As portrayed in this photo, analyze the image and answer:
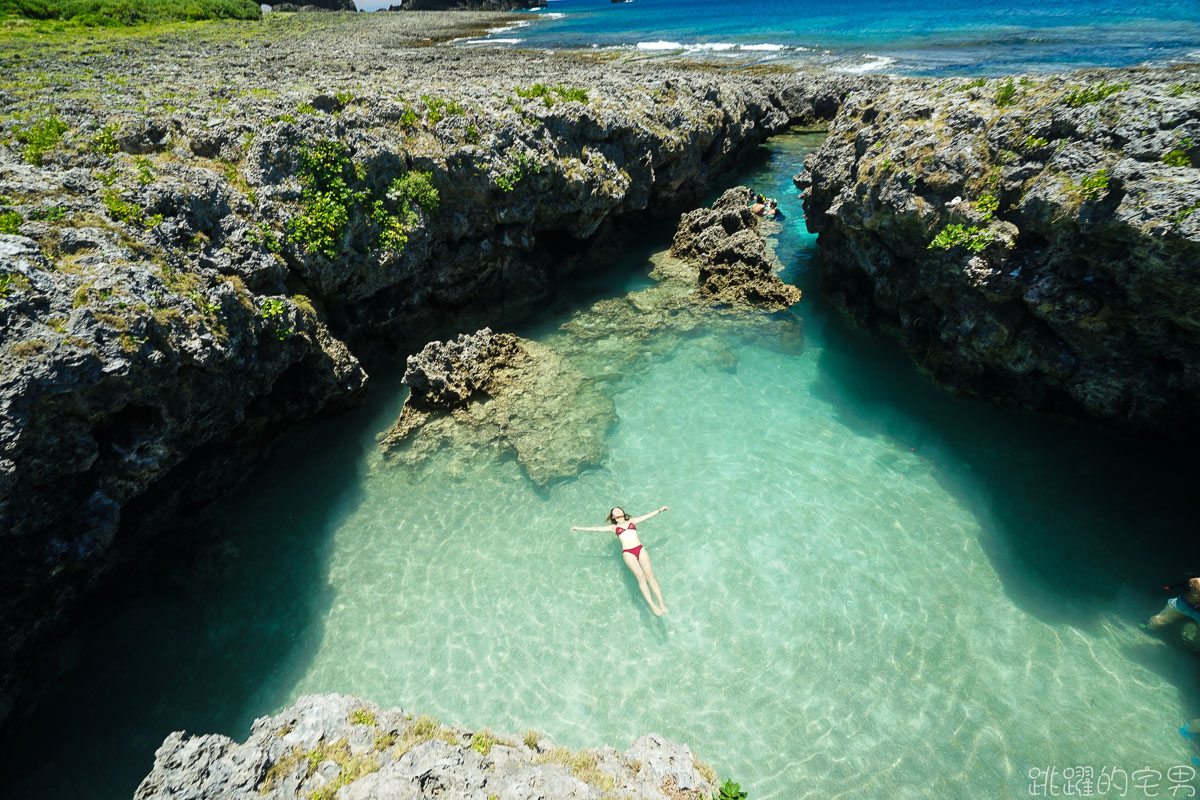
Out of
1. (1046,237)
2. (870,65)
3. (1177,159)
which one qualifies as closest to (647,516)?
(1046,237)

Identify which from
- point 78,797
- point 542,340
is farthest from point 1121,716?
point 78,797

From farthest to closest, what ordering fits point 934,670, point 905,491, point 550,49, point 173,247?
point 550,49 < point 905,491 < point 173,247 < point 934,670

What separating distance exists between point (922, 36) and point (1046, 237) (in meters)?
58.7

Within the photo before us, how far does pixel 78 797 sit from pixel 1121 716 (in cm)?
1816

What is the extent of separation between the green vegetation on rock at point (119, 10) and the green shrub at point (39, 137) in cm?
4983

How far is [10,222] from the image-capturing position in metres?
9.23

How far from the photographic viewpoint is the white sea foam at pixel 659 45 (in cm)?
5922

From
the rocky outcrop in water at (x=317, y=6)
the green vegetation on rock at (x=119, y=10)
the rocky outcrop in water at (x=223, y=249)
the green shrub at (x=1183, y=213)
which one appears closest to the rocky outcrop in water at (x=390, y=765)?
the rocky outcrop in water at (x=223, y=249)

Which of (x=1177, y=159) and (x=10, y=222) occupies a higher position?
(x=1177, y=159)

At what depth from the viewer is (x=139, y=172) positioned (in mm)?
11562

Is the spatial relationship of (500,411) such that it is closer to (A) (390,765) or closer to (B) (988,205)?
(A) (390,765)

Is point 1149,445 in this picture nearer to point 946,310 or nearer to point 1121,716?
point 946,310

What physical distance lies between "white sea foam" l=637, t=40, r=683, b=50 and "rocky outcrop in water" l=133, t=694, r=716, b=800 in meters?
68.6

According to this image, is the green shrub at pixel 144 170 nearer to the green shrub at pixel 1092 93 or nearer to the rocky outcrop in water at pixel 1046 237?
the rocky outcrop in water at pixel 1046 237
